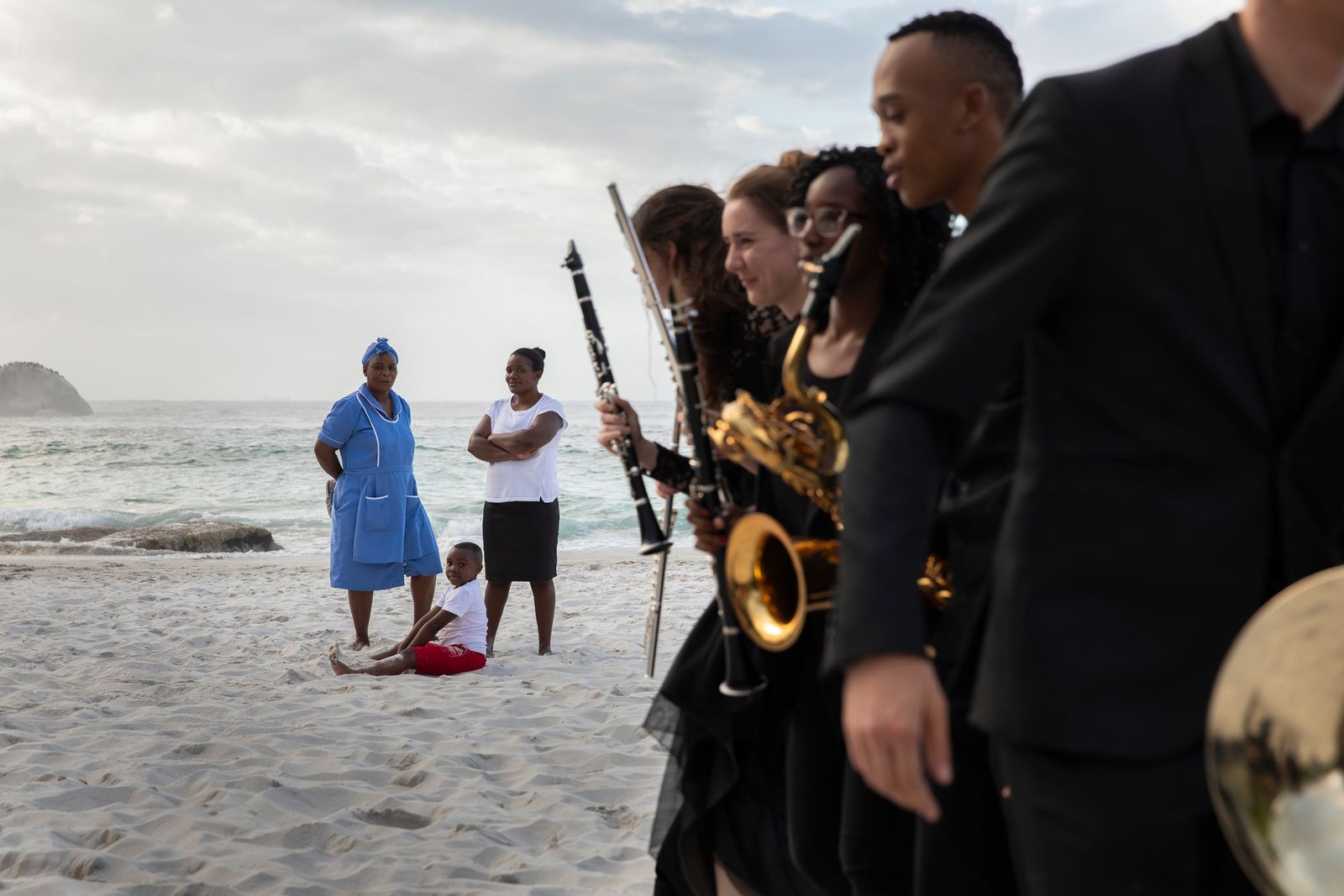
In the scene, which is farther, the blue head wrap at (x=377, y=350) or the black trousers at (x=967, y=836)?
the blue head wrap at (x=377, y=350)

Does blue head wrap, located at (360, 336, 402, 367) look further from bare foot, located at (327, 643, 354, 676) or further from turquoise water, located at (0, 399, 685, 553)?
turquoise water, located at (0, 399, 685, 553)

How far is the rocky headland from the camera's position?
2672 inches

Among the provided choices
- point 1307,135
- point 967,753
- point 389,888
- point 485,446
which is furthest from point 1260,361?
point 485,446

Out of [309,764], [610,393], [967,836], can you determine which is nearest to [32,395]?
[309,764]

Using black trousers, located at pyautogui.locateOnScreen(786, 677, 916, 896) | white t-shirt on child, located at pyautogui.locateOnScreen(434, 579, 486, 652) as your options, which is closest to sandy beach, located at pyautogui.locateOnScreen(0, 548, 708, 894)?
white t-shirt on child, located at pyautogui.locateOnScreen(434, 579, 486, 652)

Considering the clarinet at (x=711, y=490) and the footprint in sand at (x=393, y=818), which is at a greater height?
the clarinet at (x=711, y=490)

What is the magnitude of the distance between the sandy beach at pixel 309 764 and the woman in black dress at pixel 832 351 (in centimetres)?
185

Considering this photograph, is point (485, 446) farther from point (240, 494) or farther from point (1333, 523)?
point (240, 494)

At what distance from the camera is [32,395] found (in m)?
68.6

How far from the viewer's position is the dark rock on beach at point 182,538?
690 inches

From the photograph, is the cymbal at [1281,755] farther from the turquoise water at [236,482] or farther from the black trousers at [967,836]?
the turquoise water at [236,482]

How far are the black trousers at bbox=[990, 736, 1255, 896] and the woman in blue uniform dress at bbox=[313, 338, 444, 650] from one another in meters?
6.68

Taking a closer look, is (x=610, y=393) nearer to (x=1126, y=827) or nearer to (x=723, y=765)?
(x=723, y=765)

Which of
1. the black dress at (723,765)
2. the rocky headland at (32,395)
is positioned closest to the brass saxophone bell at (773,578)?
the black dress at (723,765)
